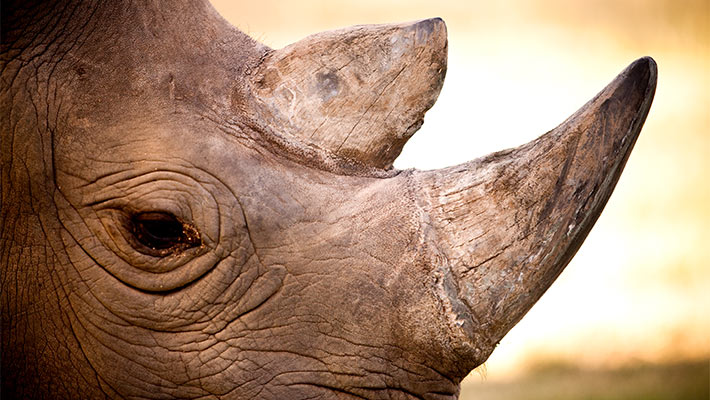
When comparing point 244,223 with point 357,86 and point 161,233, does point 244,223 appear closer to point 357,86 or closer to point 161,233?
point 161,233

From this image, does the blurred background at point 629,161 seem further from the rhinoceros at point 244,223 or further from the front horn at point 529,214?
the front horn at point 529,214

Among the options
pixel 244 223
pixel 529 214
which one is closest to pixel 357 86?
pixel 244 223

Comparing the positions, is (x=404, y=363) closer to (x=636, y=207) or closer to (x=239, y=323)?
(x=239, y=323)

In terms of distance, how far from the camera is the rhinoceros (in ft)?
11.8

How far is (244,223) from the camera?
3766mm

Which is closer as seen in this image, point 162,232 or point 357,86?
point 162,232

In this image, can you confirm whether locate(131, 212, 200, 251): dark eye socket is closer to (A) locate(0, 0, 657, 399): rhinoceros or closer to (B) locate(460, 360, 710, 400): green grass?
(A) locate(0, 0, 657, 399): rhinoceros

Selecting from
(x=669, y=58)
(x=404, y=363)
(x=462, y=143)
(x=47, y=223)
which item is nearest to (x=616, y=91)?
(x=404, y=363)

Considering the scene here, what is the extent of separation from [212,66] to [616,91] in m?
1.53

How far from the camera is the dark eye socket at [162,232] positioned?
148 inches

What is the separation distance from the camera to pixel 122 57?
391cm

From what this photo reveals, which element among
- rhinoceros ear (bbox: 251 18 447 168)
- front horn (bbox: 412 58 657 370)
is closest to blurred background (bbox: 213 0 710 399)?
rhinoceros ear (bbox: 251 18 447 168)

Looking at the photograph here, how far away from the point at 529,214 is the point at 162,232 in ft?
A: 4.36

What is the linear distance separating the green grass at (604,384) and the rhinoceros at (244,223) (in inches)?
215
